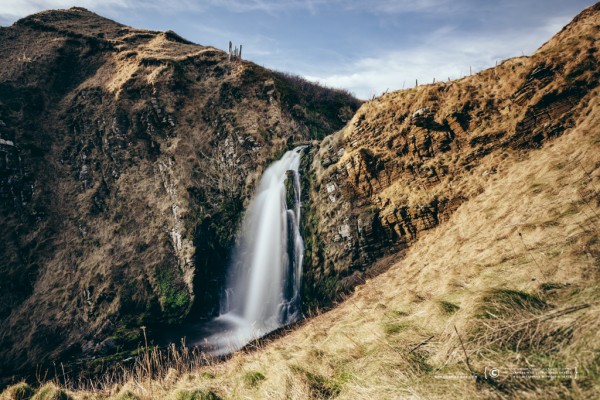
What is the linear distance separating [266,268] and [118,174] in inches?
587

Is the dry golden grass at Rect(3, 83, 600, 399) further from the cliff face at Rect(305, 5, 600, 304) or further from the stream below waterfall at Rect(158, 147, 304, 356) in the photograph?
the stream below waterfall at Rect(158, 147, 304, 356)

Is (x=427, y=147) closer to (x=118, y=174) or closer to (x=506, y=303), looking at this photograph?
(x=506, y=303)

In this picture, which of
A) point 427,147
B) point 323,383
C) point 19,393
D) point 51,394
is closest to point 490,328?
point 323,383

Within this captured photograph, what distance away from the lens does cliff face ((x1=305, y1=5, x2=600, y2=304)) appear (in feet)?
37.2

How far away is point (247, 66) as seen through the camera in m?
28.2

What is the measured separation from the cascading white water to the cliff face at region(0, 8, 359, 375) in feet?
4.55

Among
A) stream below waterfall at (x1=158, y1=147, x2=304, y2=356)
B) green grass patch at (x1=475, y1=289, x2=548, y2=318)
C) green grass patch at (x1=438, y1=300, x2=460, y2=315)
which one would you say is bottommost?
stream below waterfall at (x1=158, y1=147, x2=304, y2=356)

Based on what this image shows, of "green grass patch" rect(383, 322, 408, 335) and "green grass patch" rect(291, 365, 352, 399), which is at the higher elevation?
"green grass patch" rect(383, 322, 408, 335)

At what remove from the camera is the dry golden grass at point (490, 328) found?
2707mm

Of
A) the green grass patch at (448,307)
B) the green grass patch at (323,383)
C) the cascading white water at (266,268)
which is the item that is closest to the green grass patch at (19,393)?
the green grass patch at (323,383)

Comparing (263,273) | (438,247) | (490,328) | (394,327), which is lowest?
(263,273)

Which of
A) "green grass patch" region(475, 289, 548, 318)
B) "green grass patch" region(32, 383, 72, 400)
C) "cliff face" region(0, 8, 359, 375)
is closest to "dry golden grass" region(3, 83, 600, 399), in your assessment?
"green grass patch" region(475, 289, 548, 318)

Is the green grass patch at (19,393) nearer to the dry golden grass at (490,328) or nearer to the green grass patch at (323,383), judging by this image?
the dry golden grass at (490,328)

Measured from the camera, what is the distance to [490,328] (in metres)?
3.28
